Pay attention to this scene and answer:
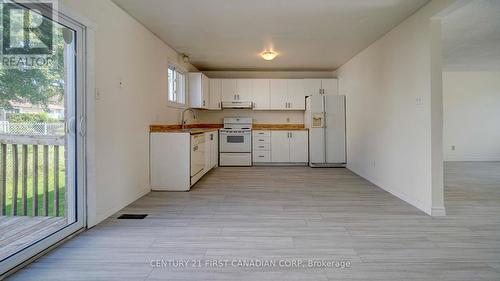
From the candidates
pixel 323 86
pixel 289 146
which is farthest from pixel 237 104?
pixel 323 86

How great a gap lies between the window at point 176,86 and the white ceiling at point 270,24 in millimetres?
479

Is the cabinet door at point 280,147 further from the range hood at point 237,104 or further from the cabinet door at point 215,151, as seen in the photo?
the cabinet door at point 215,151

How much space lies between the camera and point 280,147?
6.62 metres

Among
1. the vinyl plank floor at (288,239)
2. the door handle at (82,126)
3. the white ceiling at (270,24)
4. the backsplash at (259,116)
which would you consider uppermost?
the white ceiling at (270,24)

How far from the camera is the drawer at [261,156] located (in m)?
6.64

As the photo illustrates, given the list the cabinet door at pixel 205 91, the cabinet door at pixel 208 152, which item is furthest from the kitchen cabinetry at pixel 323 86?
the cabinet door at pixel 208 152

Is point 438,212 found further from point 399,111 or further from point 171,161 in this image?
point 171,161

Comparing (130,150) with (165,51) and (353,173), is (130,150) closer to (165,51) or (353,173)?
(165,51)

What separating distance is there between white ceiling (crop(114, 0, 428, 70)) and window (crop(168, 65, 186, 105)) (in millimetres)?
479

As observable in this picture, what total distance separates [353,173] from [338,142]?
3.22 ft

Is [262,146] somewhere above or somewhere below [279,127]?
below

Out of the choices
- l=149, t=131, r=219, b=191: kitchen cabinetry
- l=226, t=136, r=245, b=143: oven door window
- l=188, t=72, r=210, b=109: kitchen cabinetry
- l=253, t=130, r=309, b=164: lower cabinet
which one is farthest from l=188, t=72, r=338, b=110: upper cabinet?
l=149, t=131, r=219, b=191: kitchen cabinetry

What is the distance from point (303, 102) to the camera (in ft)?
22.3

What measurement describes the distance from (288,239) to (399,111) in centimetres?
243
